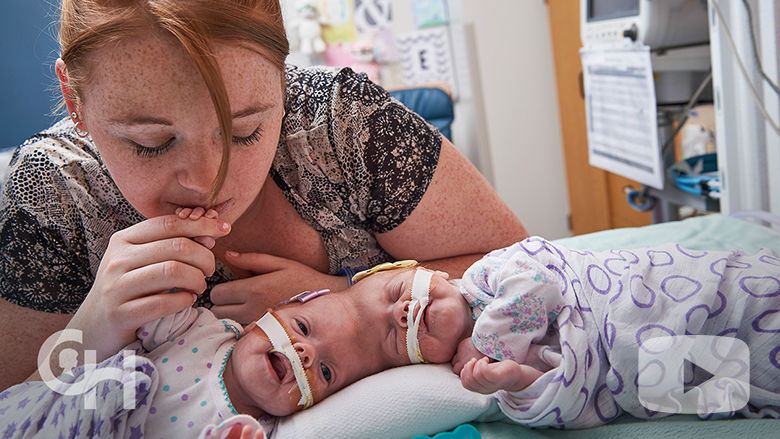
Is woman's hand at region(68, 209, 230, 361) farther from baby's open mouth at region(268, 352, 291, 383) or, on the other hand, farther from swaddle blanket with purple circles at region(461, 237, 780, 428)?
swaddle blanket with purple circles at region(461, 237, 780, 428)

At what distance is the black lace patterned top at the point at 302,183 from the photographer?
1009mm

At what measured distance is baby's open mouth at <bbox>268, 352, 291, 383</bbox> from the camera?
2.88ft

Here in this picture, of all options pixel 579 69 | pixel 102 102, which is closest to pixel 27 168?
pixel 102 102

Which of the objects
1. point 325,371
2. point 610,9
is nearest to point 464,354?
point 325,371

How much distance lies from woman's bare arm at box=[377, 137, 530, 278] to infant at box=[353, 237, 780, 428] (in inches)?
5.2

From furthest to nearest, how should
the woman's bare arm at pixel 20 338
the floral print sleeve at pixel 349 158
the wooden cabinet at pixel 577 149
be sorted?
the wooden cabinet at pixel 577 149 < the floral print sleeve at pixel 349 158 < the woman's bare arm at pixel 20 338

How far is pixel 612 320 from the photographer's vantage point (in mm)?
833

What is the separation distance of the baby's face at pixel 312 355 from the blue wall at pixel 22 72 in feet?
3.92

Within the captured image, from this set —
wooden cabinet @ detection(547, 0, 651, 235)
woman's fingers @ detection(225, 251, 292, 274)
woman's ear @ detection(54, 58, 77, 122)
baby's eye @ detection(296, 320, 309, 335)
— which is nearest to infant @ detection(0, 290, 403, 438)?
baby's eye @ detection(296, 320, 309, 335)

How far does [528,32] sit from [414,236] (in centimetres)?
249

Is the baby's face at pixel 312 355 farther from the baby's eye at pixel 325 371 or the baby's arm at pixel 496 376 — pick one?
the baby's arm at pixel 496 376

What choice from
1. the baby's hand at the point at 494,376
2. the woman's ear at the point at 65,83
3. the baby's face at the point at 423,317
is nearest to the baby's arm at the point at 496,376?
the baby's hand at the point at 494,376

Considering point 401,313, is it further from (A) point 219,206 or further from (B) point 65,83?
(B) point 65,83

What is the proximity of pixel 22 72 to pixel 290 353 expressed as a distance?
1467mm
